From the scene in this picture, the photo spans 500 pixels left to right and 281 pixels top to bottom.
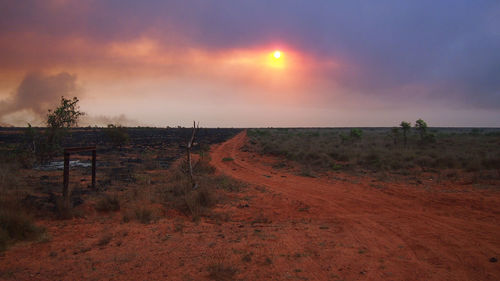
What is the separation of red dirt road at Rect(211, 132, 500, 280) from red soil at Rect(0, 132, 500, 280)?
0.02 meters

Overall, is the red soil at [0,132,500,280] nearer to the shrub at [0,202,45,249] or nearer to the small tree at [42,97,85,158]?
the shrub at [0,202,45,249]

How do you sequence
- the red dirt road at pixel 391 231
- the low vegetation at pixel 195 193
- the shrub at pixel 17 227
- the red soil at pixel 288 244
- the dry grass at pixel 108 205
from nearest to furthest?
the red soil at pixel 288 244 → the red dirt road at pixel 391 231 → the shrub at pixel 17 227 → the dry grass at pixel 108 205 → the low vegetation at pixel 195 193

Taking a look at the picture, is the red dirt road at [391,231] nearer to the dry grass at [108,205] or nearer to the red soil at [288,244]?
the red soil at [288,244]

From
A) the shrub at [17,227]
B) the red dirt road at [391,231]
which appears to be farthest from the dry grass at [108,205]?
the red dirt road at [391,231]

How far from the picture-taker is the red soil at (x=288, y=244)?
5.09 metres

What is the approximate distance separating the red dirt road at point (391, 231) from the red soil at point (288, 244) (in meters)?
0.02

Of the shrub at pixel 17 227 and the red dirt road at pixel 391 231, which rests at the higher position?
the shrub at pixel 17 227

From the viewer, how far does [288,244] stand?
20.9 feet

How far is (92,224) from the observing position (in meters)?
7.79

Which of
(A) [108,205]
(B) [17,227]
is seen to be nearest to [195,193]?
(A) [108,205]

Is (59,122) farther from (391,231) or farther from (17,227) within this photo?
(391,231)

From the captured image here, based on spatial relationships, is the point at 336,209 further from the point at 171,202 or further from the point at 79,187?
the point at 79,187

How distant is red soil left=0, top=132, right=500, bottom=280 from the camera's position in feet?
16.7

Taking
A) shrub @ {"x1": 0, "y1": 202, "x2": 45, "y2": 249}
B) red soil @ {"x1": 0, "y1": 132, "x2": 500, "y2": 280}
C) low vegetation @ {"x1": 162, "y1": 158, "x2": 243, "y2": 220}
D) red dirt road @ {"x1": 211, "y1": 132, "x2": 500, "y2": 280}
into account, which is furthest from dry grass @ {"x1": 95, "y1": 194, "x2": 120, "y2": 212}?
red dirt road @ {"x1": 211, "y1": 132, "x2": 500, "y2": 280}
